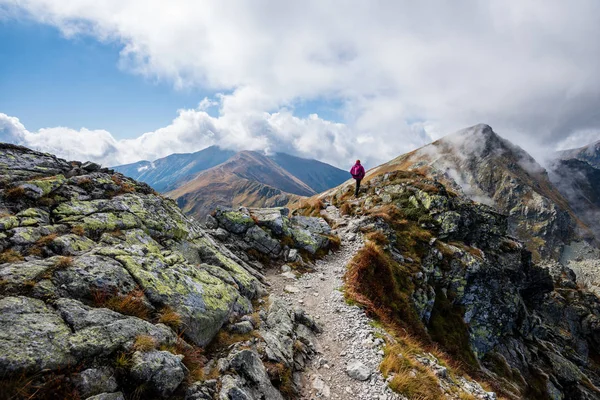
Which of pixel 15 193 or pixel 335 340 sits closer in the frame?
pixel 15 193

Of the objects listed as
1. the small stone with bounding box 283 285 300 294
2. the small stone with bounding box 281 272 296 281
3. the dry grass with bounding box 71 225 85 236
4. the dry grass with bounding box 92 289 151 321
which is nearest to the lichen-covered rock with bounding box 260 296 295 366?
the small stone with bounding box 283 285 300 294

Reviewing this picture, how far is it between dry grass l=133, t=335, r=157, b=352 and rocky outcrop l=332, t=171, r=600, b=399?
1337 centimetres

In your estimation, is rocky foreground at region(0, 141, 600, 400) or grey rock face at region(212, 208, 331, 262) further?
grey rock face at region(212, 208, 331, 262)

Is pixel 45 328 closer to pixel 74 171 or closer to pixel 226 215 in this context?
pixel 74 171

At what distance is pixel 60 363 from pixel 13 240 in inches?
244

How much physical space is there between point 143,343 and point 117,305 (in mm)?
2060

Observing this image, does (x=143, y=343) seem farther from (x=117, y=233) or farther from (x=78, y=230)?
(x=117, y=233)

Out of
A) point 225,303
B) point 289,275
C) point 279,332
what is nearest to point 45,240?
point 225,303

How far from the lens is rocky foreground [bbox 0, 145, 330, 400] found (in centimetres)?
680

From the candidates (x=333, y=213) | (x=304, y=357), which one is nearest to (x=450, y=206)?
(x=333, y=213)

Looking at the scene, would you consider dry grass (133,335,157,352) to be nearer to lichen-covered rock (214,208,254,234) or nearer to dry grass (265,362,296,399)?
dry grass (265,362,296,399)

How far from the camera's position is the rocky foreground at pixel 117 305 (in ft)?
22.3

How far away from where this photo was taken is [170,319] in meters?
9.84

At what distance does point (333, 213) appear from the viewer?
130ft
